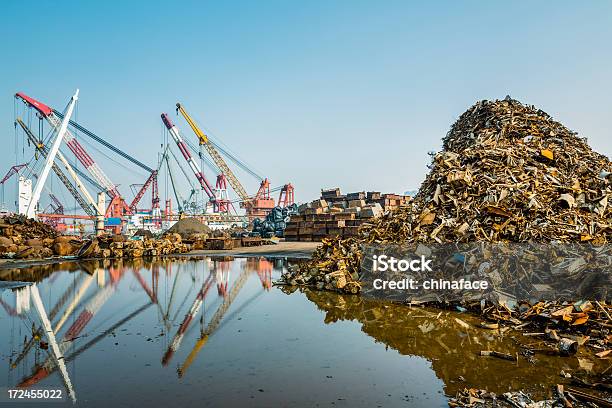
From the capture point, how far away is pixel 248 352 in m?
4.81

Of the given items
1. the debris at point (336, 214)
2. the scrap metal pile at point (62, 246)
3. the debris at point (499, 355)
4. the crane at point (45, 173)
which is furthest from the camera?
the crane at point (45, 173)

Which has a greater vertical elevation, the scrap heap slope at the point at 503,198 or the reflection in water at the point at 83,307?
the scrap heap slope at the point at 503,198

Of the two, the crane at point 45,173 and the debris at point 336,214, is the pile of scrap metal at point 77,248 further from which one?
the crane at point 45,173

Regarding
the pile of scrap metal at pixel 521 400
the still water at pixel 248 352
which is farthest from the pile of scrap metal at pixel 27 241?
the pile of scrap metal at pixel 521 400

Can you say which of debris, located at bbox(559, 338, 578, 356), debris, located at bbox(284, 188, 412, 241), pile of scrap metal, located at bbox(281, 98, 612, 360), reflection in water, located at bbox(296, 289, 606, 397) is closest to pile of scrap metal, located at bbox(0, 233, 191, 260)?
debris, located at bbox(284, 188, 412, 241)

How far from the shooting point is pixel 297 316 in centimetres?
677

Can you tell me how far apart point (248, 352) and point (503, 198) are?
6.09 m

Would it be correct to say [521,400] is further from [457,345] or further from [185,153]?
[185,153]

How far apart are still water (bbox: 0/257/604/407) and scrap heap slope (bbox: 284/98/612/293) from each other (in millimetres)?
1777

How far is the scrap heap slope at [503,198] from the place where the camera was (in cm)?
758

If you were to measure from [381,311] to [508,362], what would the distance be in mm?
2876

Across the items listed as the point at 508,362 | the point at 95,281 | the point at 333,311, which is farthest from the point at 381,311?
the point at 95,281

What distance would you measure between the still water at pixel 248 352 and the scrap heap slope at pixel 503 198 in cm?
178

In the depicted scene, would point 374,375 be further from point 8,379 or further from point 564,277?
point 564,277
